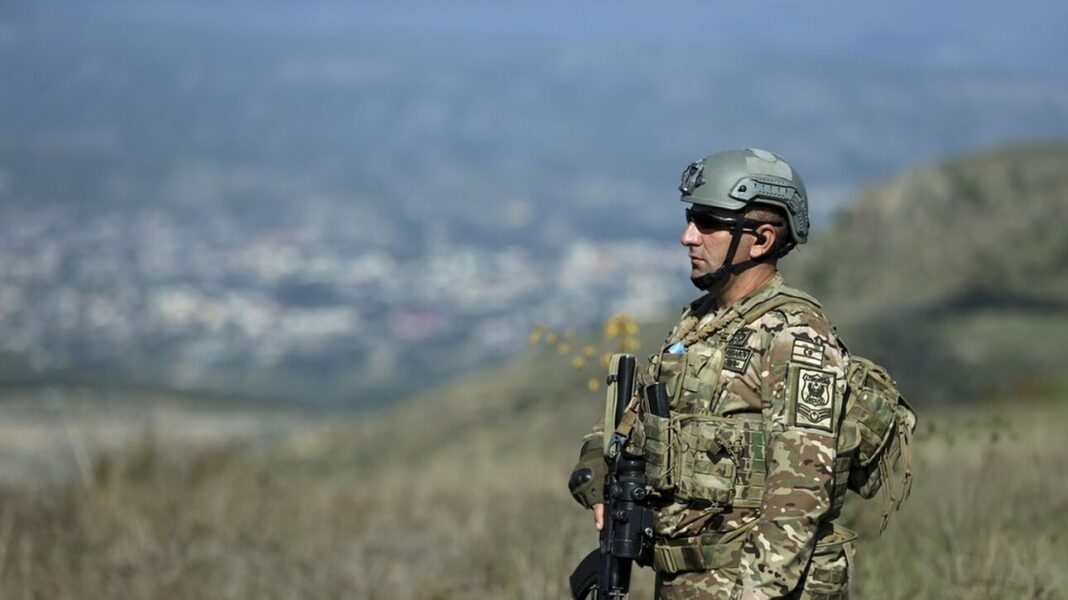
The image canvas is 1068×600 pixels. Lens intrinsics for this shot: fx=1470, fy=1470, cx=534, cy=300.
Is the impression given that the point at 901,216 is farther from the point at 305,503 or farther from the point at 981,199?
the point at 305,503

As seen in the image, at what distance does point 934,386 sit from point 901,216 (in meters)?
11.1

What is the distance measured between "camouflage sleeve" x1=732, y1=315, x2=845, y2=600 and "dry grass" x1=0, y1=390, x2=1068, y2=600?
7.19 ft

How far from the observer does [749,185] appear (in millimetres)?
3494

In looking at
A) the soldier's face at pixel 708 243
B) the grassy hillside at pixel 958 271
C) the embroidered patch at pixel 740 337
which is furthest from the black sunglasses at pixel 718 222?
the grassy hillside at pixel 958 271

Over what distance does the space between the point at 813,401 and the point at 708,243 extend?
52 cm

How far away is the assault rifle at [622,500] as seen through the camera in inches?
137

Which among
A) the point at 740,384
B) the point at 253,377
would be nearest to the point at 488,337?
the point at 253,377

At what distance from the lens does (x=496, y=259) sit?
633ft

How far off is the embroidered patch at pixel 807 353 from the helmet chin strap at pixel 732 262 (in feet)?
0.96

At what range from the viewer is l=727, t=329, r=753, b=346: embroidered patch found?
3.46 meters

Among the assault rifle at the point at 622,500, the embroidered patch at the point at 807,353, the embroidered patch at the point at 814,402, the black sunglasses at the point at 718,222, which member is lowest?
the assault rifle at the point at 622,500

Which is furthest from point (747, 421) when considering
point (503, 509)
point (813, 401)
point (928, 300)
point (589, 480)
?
point (928, 300)

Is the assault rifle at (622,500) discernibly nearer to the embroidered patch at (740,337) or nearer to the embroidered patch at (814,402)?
the embroidered patch at (740,337)

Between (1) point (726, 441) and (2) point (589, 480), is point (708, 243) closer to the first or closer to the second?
(1) point (726, 441)
